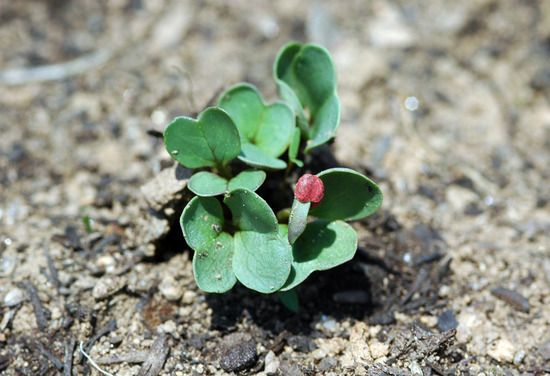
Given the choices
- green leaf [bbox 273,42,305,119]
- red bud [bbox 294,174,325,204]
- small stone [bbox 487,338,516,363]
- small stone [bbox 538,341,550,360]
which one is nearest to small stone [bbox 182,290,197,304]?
red bud [bbox 294,174,325,204]

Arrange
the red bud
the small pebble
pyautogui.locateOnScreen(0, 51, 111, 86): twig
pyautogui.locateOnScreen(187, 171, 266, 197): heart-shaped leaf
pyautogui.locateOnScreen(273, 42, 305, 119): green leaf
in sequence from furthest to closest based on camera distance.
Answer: pyautogui.locateOnScreen(0, 51, 111, 86): twig
the small pebble
pyautogui.locateOnScreen(273, 42, 305, 119): green leaf
pyautogui.locateOnScreen(187, 171, 266, 197): heart-shaped leaf
the red bud

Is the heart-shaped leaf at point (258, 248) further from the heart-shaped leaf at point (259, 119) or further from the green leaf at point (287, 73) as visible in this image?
the green leaf at point (287, 73)

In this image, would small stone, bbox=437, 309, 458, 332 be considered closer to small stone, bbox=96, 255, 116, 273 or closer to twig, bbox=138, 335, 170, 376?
twig, bbox=138, 335, 170, 376

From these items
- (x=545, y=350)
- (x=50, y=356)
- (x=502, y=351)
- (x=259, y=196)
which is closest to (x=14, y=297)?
(x=50, y=356)

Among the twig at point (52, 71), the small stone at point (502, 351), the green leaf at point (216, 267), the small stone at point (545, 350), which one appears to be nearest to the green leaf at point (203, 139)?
the green leaf at point (216, 267)

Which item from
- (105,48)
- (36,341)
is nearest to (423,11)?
(105,48)

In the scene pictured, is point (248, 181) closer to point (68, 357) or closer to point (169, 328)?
point (169, 328)
